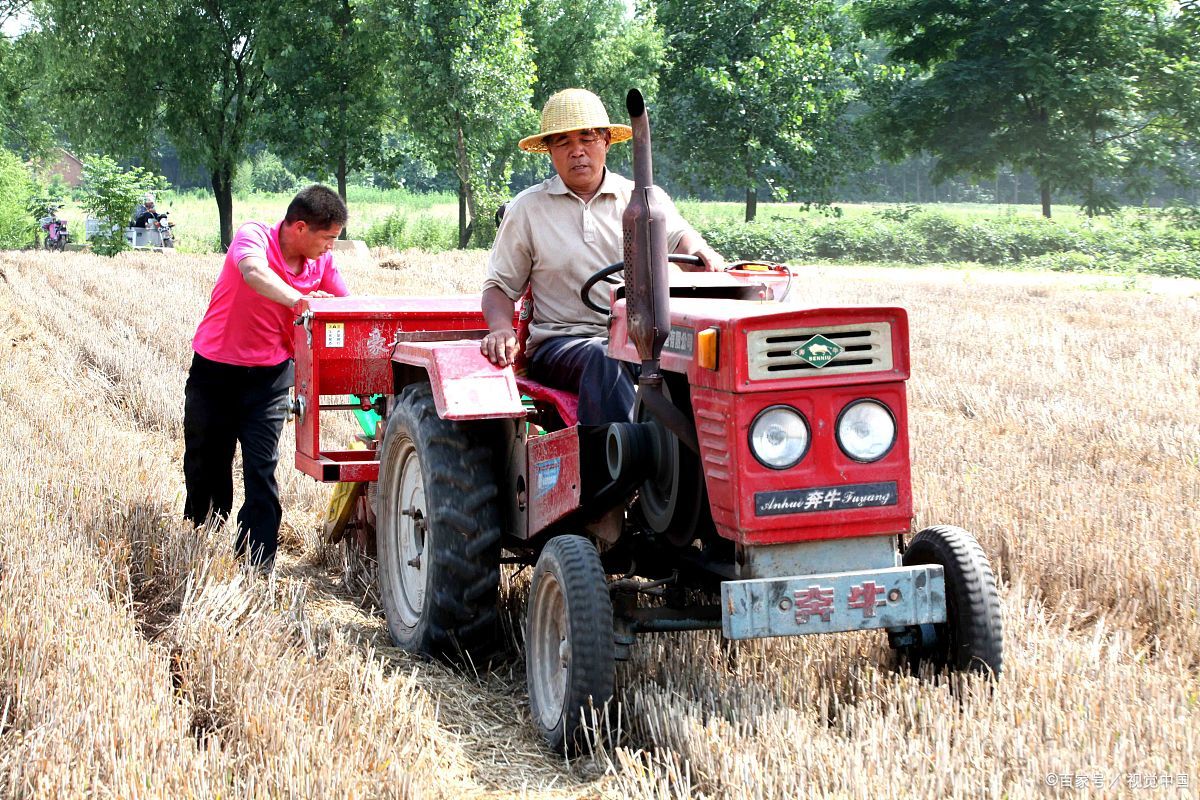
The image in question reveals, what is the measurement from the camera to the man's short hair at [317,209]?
572cm

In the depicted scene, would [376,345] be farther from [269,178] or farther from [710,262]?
Answer: [269,178]

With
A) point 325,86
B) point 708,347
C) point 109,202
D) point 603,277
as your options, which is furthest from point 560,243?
point 325,86

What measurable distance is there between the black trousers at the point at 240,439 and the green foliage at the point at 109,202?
21.9 metres

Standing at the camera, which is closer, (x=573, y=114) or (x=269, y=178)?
(x=573, y=114)

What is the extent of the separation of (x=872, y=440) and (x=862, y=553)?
1.06 ft

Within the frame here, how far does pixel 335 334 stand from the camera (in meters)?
5.66

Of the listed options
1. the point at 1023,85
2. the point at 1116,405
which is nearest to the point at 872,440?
the point at 1116,405

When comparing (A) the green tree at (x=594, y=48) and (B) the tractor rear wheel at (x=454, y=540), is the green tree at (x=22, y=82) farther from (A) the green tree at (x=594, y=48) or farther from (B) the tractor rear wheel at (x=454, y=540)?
(B) the tractor rear wheel at (x=454, y=540)

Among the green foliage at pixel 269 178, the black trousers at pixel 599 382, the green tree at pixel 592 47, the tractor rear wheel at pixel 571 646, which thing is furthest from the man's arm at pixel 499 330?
the green foliage at pixel 269 178

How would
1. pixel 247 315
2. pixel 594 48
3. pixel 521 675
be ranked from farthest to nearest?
pixel 594 48 → pixel 247 315 → pixel 521 675

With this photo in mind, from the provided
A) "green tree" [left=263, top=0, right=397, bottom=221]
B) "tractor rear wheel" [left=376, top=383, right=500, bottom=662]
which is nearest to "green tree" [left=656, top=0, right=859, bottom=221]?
"green tree" [left=263, top=0, right=397, bottom=221]

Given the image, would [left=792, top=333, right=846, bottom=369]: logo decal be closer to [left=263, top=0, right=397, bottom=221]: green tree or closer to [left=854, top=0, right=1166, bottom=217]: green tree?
[left=263, top=0, right=397, bottom=221]: green tree

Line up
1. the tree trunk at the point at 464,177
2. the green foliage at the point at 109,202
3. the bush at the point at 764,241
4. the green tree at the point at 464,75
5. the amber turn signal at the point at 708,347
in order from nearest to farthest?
the amber turn signal at the point at 708,347 < the green foliage at the point at 109,202 < the green tree at the point at 464,75 < the tree trunk at the point at 464,177 < the bush at the point at 764,241

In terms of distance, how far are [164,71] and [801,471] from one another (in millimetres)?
34017
